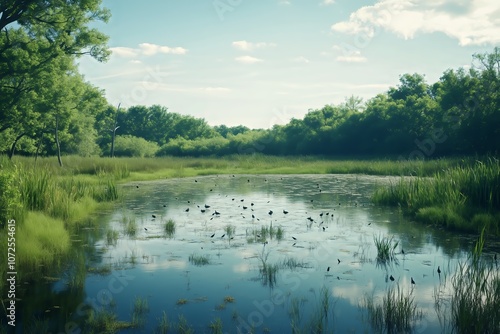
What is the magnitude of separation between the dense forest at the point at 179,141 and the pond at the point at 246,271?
13.0 meters

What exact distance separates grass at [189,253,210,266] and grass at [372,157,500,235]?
7.17 m

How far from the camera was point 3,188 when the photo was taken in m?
8.94

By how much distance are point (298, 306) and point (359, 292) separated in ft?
4.11

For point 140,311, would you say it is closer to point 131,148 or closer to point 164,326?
point 164,326

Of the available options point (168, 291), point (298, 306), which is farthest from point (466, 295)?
point (168, 291)

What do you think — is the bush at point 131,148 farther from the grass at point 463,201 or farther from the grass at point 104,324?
the grass at point 104,324

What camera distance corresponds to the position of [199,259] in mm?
8969

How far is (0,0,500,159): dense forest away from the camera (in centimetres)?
2266

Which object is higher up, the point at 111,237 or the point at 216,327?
the point at 111,237

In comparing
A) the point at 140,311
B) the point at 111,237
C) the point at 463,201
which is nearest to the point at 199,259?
the point at 140,311

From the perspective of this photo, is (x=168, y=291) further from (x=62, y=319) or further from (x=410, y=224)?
(x=410, y=224)

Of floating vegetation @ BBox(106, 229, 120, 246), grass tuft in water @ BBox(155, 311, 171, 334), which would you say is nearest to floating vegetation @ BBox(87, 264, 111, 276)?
floating vegetation @ BBox(106, 229, 120, 246)

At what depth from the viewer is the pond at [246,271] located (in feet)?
20.2

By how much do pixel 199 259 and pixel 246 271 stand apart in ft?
4.01
